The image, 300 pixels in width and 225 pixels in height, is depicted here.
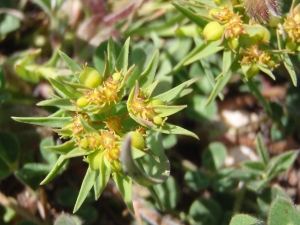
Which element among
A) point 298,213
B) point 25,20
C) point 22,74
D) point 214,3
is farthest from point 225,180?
point 25,20

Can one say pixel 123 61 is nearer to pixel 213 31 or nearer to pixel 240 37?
pixel 213 31

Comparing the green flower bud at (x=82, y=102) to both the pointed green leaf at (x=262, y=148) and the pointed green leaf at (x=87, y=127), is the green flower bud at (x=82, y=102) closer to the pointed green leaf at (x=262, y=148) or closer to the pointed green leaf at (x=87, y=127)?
the pointed green leaf at (x=87, y=127)

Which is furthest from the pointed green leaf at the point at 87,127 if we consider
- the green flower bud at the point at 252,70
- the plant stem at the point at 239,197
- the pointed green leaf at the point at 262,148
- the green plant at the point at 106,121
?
the plant stem at the point at 239,197

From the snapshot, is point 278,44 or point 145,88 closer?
point 145,88

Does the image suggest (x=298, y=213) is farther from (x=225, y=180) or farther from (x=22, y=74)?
(x=22, y=74)

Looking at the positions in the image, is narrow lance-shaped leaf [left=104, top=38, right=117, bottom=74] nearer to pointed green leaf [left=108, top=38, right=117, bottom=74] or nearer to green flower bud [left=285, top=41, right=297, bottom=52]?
pointed green leaf [left=108, top=38, right=117, bottom=74]

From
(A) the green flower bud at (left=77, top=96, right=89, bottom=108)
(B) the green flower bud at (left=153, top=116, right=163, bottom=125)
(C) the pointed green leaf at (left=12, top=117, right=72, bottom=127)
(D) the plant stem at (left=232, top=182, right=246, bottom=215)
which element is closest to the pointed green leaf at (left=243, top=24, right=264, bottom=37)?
(B) the green flower bud at (left=153, top=116, right=163, bottom=125)
